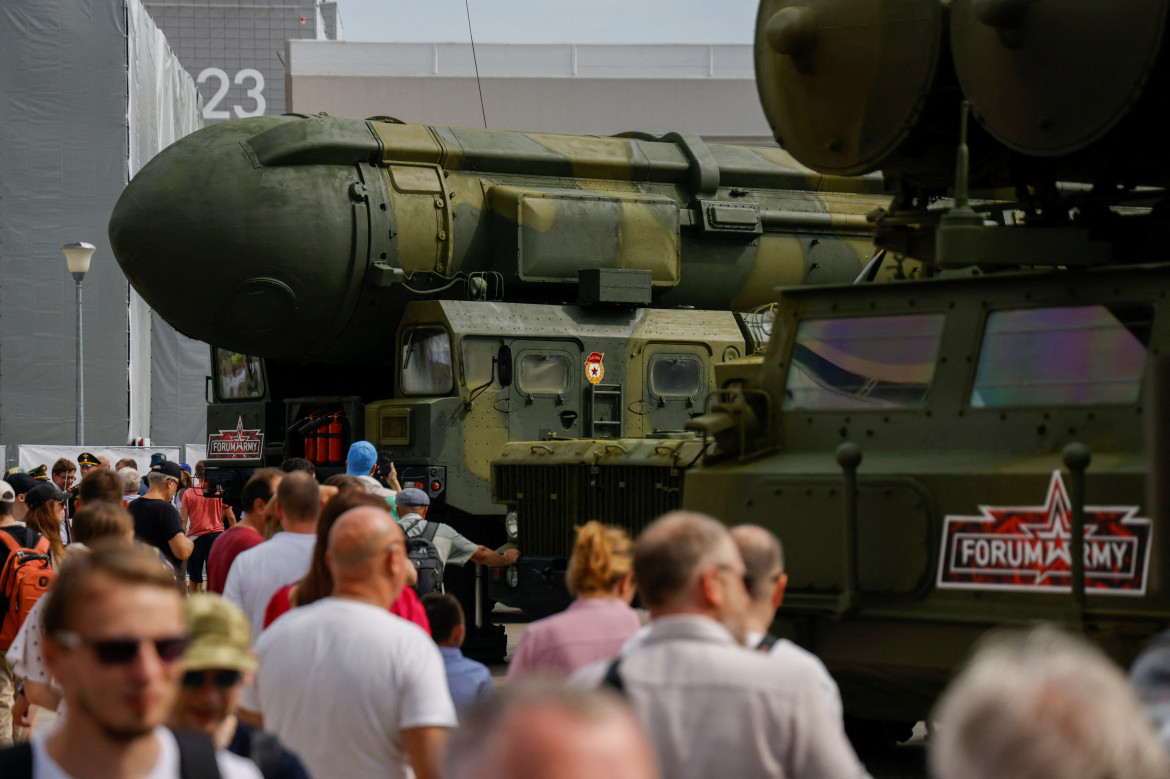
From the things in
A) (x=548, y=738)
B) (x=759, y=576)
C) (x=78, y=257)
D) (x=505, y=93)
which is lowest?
(x=759, y=576)

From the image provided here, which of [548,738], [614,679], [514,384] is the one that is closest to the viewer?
[548,738]

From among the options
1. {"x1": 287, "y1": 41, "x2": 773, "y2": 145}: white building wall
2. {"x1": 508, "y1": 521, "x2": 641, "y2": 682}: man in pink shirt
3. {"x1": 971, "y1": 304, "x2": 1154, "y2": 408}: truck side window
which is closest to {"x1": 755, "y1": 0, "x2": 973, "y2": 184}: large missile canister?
{"x1": 971, "y1": 304, "x2": 1154, "y2": 408}: truck side window

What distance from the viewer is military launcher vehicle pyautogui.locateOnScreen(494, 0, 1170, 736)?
679cm

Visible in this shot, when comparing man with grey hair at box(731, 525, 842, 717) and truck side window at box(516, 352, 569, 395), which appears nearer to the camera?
man with grey hair at box(731, 525, 842, 717)

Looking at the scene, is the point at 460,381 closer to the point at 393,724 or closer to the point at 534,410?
the point at 534,410

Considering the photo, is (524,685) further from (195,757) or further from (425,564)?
(425,564)

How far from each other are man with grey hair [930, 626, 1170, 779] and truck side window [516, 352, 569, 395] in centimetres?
1284

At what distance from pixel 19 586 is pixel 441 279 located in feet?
25.8

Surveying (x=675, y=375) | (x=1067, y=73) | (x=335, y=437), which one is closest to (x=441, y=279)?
(x=335, y=437)

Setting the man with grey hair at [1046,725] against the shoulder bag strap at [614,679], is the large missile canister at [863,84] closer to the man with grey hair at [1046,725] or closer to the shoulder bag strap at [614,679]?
the shoulder bag strap at [614,679]

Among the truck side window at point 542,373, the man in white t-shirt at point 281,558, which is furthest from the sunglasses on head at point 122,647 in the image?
the truck side window at point 542,373

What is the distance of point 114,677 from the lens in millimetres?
2926

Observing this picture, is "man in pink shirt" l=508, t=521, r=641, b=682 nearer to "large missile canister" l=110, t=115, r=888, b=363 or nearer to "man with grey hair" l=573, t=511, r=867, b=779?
"man with grey hair" l=573, t=511, r=867, b=779

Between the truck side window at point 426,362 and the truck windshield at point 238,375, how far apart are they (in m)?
2.32
